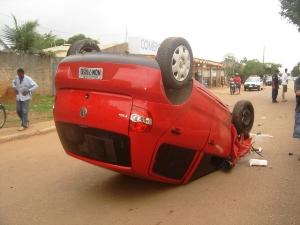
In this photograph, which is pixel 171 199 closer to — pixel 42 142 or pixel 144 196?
pixel 144 196

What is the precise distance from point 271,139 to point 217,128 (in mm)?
3460

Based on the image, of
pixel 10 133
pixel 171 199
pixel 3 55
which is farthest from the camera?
pixel 3 55

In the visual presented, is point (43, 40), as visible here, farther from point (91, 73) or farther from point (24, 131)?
point (91, 73)

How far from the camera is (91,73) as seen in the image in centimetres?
353

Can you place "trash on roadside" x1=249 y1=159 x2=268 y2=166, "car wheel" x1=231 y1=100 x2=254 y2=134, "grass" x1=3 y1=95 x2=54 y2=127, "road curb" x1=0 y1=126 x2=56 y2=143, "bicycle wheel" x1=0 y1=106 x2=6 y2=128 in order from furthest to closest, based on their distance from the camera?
"grass" x1=3 y1=95 x2=54 y2=127, "bicycle wheel" x1=0 y1=106 x2=6 y2=128, "road curb" x1=0 y1=126 x2=56 y2=143, "car wheel" x1=231 y1=100 x2=254 y2=134, "trash on roadside" x1=249 y1=159 x2=268 y2=166

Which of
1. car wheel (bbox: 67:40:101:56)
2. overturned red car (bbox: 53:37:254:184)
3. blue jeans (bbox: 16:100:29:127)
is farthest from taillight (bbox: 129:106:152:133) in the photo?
blue jeans (bbox: 16:100:29:127)

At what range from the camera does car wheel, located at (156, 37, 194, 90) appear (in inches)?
134

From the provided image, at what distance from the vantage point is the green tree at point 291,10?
1602 centimetres

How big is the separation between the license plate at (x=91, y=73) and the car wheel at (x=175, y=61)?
2.08 ft

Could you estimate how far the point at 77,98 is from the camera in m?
3.62

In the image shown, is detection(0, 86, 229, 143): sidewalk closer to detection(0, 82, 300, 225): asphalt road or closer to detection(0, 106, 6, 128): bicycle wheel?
detection(0, 106, 6, 128): bicycle wheel

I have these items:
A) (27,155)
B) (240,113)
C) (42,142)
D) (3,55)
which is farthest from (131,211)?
(3,55)

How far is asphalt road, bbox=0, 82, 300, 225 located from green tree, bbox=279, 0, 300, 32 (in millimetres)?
12537

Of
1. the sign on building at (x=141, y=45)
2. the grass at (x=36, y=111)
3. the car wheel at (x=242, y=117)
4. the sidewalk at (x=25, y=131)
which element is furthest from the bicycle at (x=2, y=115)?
the sign on building at (x=141, y=45)
